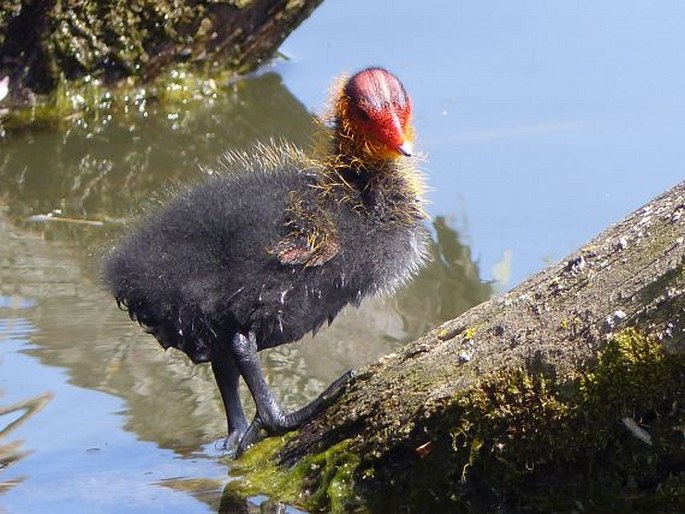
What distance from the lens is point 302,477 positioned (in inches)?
137

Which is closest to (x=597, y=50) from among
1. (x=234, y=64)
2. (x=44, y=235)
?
(x=234, y=64)

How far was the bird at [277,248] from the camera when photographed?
154 inches

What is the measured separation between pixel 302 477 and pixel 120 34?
192 inches

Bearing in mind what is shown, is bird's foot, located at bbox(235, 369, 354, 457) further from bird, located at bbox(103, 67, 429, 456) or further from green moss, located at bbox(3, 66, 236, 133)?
green moss, located at bbox(3, 66, 236, 133)

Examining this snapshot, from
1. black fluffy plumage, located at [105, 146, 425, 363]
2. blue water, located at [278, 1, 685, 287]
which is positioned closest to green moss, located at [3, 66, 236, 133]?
blue water, located at [278, 1, 685, 287]

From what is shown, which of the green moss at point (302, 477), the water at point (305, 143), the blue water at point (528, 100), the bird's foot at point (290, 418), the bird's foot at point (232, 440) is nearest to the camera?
the green moss at point (302, 477)

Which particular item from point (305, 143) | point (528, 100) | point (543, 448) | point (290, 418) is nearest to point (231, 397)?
point (290, 418)

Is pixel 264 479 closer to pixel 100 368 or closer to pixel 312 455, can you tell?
pixel 312 455

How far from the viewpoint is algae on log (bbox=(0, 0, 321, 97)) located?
7.69 meters

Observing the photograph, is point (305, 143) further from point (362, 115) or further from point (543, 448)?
point (543, 448)

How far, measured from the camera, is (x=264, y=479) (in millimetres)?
3600

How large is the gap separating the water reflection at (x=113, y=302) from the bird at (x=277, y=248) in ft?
1.28

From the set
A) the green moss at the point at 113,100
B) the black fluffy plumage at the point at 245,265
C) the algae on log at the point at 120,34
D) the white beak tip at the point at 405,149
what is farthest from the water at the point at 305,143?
the white beak tip at the point at 405,149

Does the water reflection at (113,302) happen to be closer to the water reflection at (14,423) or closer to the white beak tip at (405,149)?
the water reflection at (14,423)
